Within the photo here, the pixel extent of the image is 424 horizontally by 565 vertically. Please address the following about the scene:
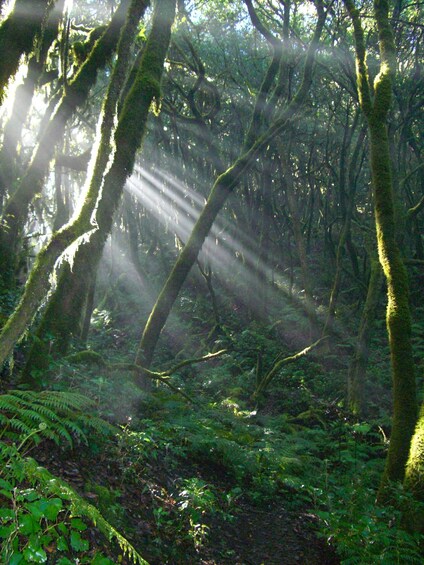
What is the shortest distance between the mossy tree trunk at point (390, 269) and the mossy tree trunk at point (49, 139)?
14.4ft

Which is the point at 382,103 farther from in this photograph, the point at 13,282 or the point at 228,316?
the point at 228,316

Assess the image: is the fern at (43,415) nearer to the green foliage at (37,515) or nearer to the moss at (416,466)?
the green foliage at (37,515)

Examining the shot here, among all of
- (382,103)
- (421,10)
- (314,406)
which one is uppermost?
(421,10)

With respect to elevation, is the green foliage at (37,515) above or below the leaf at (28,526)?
below

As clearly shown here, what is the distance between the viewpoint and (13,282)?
31.6 feet

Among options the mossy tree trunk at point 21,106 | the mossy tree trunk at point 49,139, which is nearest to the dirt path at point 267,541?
the mossy tree trunk at point 49,139

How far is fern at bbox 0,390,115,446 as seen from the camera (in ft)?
Answer: 12.0

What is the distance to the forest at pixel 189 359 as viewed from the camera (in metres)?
4.39

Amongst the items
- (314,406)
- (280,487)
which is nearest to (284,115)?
(314,406)

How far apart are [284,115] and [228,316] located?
9.83m

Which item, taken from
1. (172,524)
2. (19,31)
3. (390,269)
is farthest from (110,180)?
(172,524)

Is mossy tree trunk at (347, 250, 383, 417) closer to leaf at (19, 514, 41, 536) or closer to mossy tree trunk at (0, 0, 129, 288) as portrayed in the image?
mossy tree trunk at (0, 0, 129, 288)

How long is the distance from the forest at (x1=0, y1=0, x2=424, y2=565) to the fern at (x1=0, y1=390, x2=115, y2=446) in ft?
0.09

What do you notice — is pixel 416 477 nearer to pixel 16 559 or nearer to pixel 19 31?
pixel 16 559
